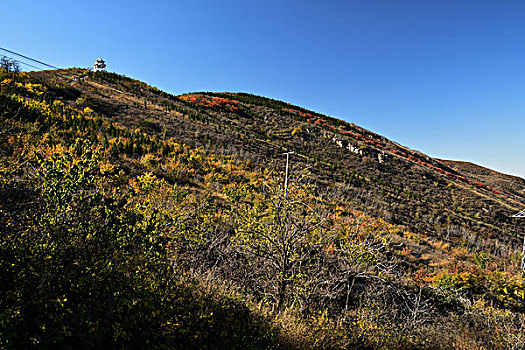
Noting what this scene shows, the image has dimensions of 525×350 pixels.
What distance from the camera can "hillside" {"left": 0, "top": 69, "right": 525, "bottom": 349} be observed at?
10.1 feet

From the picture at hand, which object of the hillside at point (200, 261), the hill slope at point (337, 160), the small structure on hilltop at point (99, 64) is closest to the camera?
the hillside at point (200, 261)

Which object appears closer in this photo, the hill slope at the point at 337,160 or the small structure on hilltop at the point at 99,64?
the hill slope at the point at 337,160

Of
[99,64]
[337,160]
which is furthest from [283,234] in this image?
[99,64]

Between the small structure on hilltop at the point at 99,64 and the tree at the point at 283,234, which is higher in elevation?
the small structure on hilltop at the point at 99,64

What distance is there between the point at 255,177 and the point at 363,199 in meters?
10.1

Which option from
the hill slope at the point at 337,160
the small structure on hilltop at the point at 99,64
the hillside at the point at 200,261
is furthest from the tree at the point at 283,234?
the small structure on hilltop at the point at 99,64

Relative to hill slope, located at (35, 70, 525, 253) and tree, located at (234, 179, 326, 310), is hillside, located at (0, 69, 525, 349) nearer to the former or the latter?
tree, located at (234, 179, 326, 310)

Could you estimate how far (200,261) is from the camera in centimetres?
599

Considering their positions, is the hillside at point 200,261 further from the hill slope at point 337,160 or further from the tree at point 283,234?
the hill slope at point 337,160

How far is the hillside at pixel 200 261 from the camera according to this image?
3080 millimetres

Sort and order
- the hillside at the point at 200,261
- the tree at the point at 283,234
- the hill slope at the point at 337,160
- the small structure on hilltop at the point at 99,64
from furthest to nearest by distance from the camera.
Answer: the small structure on hilltop at the point at 99,64
the hill slope at the point at 337,160
the tree at the point at 283,234
the hillside at the point at 200,261

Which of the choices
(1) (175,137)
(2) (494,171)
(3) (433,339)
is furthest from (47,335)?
(2) (494,171)

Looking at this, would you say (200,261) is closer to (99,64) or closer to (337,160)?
(337,160)

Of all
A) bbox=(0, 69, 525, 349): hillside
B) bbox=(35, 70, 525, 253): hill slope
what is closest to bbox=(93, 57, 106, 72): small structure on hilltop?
bbox=(35, 70, 525, 253): hill slope
